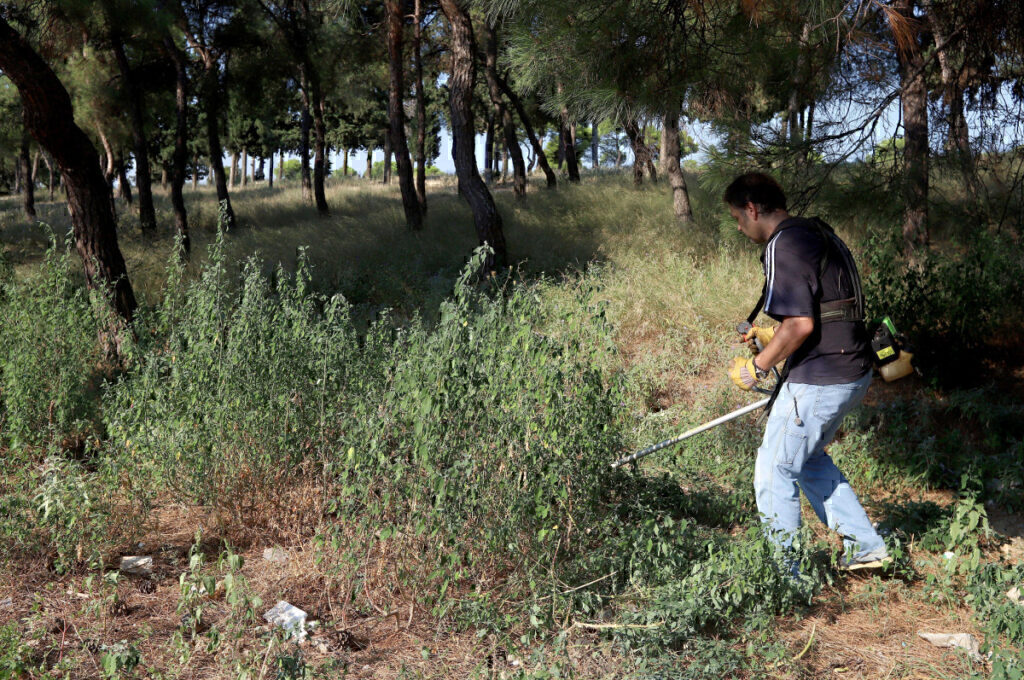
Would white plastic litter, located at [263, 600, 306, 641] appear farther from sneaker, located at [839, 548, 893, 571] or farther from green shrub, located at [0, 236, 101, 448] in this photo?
sneaker, located at [839, 548, 893, 571]

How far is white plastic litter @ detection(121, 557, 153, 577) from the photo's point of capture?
3604mm

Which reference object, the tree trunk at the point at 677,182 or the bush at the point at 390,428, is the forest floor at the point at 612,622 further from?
the tree trunk at the point at 677,182

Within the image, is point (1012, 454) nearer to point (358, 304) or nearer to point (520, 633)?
point (520, 633)

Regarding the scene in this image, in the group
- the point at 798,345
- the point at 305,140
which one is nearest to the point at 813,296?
the point at 798,345

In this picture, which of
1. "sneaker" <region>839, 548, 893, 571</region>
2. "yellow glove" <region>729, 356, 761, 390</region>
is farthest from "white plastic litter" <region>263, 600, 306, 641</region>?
"sneaker" <region>839, 548, 893, 571</region>

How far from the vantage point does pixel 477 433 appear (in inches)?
129

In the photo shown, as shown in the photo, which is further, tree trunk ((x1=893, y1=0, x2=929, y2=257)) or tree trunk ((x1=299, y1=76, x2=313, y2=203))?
tree trunk ((x1=299, y1=76, x2=313, y2=203))

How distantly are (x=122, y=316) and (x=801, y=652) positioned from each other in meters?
5.89

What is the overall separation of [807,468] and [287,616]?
2371mm

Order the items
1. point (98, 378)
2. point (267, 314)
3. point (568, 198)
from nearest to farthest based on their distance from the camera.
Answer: point (267, 314) < point (98, 378) < point (568, 198)

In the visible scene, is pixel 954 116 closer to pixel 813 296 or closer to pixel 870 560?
pixel 813 296

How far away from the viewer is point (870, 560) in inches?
139

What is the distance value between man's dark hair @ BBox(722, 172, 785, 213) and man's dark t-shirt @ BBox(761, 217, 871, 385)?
0.17m

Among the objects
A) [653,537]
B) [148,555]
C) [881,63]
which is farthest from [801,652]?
[881,63]
